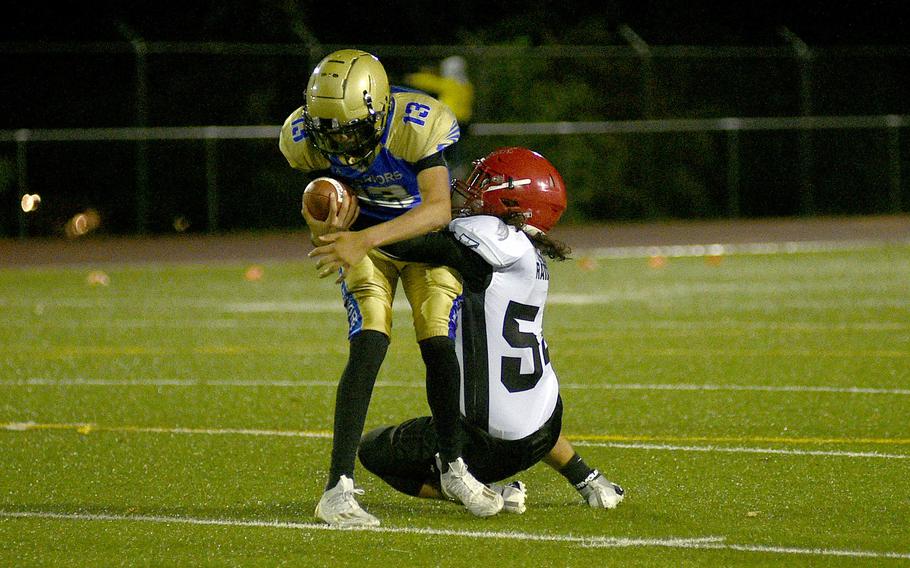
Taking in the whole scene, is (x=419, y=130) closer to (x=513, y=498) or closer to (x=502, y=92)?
(x=513, y=498)

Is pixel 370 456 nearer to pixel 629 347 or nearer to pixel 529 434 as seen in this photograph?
pixel 529 434

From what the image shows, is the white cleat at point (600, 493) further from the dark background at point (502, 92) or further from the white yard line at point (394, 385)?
the dark background at point (502, 92)

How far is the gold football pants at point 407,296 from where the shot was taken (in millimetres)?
Answer: 5195

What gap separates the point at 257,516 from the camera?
206 inches

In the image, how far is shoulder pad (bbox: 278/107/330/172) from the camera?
17.5 feet

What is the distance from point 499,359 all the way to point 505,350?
4 cm

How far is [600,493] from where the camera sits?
530cm

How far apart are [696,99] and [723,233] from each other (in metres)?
3.98

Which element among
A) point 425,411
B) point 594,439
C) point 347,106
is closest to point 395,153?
point 347,106

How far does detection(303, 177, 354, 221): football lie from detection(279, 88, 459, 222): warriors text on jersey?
24 centimetres

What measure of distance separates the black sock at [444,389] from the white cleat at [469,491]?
40 mm

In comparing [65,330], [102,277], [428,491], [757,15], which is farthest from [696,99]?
[428,491]

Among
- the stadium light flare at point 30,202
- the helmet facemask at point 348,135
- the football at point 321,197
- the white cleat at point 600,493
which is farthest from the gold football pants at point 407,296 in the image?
the stadium light flare at point 30,202

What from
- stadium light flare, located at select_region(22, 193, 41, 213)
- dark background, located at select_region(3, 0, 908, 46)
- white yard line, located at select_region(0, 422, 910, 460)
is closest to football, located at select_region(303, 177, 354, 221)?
white yard line, located at select_region(0, 422, 910, 460)
